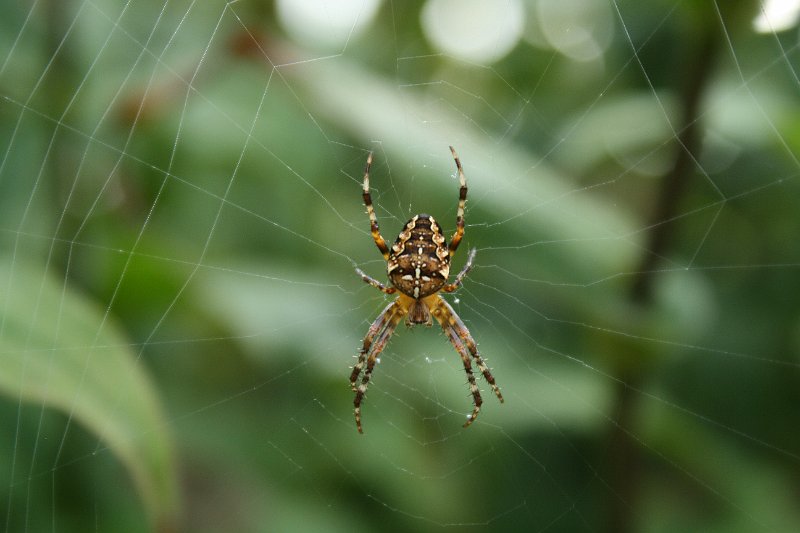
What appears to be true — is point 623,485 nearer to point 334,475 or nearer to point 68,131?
point 334,475

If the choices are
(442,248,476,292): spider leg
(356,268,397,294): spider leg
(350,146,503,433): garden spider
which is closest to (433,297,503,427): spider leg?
(350,146,503,433): garden spider

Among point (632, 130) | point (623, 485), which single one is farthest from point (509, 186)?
point (623, 485)

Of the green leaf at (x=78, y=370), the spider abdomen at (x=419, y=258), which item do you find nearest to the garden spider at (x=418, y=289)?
the spider abdomen at (x=419, y=258)

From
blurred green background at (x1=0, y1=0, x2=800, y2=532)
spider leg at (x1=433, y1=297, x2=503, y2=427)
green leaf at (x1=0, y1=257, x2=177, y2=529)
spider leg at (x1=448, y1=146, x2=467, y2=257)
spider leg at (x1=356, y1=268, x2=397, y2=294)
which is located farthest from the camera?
spider leg at (x1=356, y1=268, x2=397, y2=294)

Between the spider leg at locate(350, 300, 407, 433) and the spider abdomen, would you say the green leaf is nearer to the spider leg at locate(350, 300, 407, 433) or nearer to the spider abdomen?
the spider leg at locate(350, 300, 407, 433)

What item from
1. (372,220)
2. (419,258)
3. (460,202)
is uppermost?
(372,220)

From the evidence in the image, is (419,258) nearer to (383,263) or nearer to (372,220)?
(372,220)

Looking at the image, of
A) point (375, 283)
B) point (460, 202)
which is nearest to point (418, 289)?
point (375, 283)
